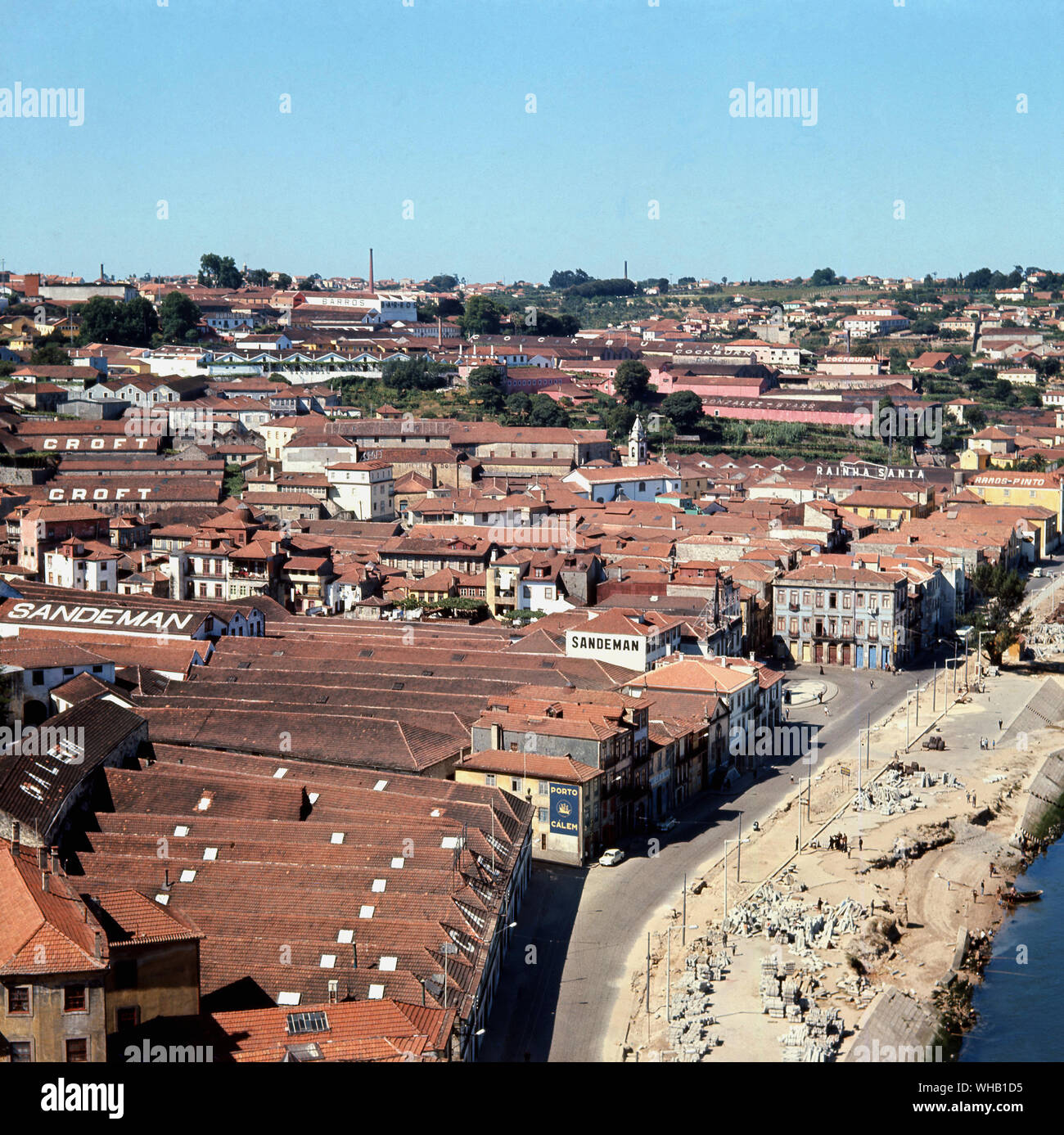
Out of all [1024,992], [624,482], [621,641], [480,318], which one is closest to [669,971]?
[1024,992]

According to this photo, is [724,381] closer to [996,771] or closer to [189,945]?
[996,771]

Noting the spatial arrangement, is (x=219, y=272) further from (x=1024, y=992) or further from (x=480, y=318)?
(x=1024, y=992)

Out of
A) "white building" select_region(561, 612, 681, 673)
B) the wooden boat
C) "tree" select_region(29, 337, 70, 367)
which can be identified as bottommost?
the wooden boat

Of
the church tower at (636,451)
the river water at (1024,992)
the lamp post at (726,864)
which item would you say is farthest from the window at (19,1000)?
the church tower at (636,451)

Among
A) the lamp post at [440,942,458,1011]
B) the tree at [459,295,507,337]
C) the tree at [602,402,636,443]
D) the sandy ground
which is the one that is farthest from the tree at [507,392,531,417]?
the lamp post at [440,942,458,1011]

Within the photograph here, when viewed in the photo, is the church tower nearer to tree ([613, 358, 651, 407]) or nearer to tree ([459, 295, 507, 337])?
tree ([613, 358, 651, 407])

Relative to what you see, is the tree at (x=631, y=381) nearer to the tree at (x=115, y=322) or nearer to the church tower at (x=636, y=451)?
the church tower at (x=636, y=451)
